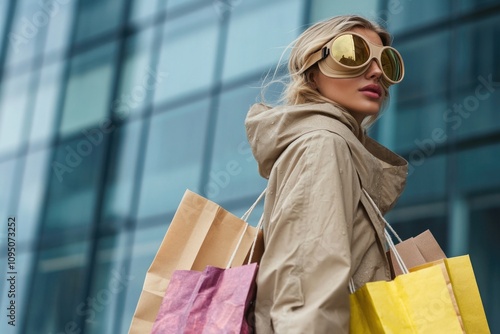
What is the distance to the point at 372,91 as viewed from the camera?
8.21 ft

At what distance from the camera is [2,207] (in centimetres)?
746

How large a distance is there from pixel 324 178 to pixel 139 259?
4271 millimetres

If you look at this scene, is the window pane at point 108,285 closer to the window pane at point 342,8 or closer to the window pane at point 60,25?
the window pane at point 60,25

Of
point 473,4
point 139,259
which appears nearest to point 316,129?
point 473,4

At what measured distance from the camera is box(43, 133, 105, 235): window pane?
6652 millimetres

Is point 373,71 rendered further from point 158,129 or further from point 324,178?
point 158,129

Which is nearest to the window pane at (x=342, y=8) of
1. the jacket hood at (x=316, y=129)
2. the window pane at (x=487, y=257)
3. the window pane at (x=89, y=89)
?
the window pane at (x=487, y=257)

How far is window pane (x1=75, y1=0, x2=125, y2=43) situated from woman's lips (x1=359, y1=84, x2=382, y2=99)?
15.2 ft

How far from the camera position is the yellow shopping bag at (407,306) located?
205 cm

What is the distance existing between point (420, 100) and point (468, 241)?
82 cm

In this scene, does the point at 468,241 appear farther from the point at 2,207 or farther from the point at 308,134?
the point at 2,207
